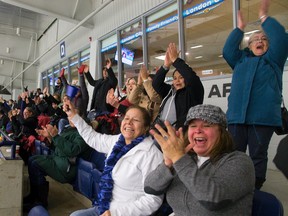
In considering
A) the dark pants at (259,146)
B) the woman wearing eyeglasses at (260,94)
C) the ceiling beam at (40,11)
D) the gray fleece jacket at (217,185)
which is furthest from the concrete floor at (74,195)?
the ceiling beam at (40,11)

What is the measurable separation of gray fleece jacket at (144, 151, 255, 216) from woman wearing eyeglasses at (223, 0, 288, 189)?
76cm

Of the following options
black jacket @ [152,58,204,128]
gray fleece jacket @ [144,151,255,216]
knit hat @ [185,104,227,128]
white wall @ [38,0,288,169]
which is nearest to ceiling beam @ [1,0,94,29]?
white wall @ [38,0,288,169]

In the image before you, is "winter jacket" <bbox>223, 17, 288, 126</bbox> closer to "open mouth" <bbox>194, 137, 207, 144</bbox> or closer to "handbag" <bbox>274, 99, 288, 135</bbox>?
"handbag" <bbox>274, 99, 288, 135</bbox>

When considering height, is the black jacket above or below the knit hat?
above

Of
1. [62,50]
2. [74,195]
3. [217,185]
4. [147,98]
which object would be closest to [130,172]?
[217,185]

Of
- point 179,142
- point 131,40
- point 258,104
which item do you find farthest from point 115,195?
point 131,40

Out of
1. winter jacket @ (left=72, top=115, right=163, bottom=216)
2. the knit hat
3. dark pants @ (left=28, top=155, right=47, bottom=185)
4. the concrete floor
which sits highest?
the knit hat

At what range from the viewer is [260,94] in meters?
1.78

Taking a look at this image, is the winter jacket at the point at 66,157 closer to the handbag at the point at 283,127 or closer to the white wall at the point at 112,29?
the handbag at the point at 283,127

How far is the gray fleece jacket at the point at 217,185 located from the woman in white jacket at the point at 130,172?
1.01ft

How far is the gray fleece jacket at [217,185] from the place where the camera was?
0.98m

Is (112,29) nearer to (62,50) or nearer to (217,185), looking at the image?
(62,50)

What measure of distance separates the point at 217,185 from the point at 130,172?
0.64m

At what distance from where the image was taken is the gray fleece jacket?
3.21 feet
